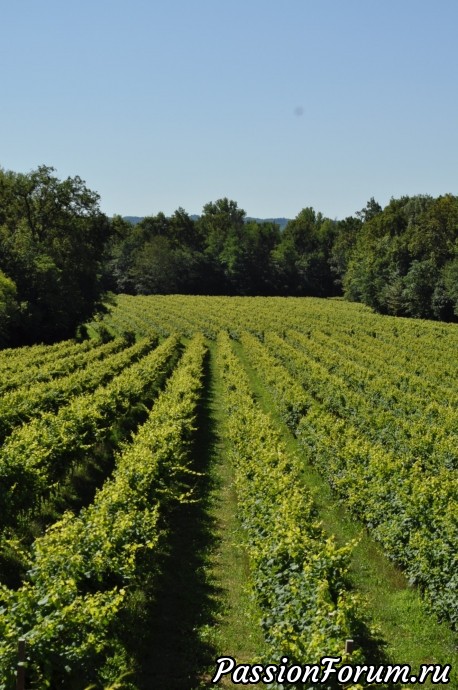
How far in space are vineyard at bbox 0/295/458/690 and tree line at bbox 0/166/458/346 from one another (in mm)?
26109

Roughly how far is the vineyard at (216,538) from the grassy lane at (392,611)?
0.04 metres

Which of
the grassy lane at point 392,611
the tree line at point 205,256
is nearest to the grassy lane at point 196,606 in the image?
the grassy lane at point 392,611

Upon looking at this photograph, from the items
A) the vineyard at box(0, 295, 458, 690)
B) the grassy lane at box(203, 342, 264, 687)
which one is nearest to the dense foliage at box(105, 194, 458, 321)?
the vineyard at box(0, 295, 458, 690)

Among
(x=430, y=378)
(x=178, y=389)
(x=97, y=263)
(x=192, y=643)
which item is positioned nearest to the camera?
(x=192, y=643)

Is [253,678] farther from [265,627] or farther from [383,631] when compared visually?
[383,631]

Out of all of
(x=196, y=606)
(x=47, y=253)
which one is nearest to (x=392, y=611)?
(x=196, y=606)

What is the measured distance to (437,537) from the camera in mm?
10469

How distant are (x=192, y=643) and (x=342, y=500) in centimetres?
646

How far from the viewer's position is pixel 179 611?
33.5ft

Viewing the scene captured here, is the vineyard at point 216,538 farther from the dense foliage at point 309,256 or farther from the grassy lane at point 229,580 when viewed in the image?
the dense foliage at point 309,256

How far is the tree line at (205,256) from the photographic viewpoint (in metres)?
49.0

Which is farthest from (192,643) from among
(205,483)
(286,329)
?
(286,329)

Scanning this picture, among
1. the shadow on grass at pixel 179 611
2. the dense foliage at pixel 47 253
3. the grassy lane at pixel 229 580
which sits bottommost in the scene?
the shadow on grass at pixel 179 611

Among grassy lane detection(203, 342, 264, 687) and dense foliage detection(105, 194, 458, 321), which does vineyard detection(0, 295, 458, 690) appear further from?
dense foliage detection(105, 194, 458, 321)
